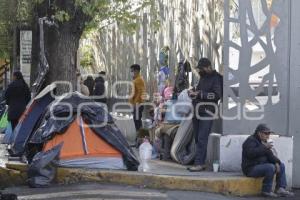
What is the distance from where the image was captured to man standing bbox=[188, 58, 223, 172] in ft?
35.4

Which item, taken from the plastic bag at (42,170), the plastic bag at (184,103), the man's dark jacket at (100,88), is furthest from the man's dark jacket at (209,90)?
the man's dark jacket at (100,88)

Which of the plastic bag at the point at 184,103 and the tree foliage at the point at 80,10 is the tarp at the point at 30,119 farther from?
the plastic bag at the point at 184,103

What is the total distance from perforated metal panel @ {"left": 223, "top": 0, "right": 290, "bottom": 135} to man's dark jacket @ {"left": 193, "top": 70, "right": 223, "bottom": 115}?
12 centimetres

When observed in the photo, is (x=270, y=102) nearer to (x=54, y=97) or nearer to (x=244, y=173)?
(x=244, y=173)

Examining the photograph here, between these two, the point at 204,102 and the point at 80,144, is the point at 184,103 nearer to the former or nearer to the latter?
the point at 204,102

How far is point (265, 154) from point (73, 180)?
115 inches

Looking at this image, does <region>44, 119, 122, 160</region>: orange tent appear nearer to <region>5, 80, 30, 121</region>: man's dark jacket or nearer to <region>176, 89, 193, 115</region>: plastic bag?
<region>176, 89, 193, 115</region>: plastic bag

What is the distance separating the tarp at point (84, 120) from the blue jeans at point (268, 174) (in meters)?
1.88

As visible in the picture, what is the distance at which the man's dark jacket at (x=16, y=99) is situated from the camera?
14.4 metres

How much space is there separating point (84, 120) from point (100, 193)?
1674 millimetres

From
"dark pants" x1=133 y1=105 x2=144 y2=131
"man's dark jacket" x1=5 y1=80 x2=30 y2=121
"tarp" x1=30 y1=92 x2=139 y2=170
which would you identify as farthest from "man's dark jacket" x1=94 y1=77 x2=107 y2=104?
"tarp" x1=30 y1=92 x2=139 y2=170

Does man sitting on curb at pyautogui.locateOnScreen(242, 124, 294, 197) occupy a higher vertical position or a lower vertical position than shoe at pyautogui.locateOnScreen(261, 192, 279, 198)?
higher

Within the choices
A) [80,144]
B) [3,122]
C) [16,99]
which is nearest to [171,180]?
[80,144]

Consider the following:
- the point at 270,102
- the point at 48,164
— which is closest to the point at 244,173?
the point at 270,102
